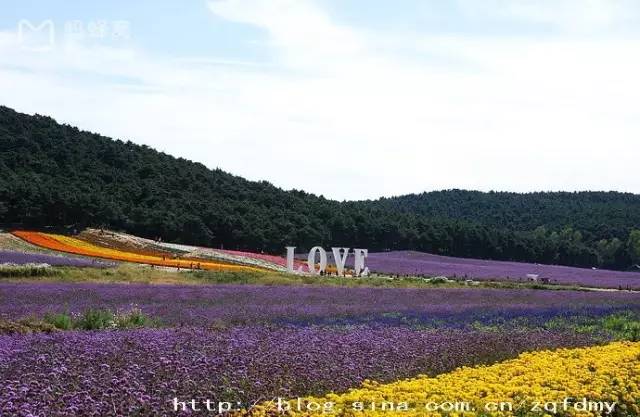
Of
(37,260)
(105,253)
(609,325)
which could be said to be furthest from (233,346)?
(105,253)

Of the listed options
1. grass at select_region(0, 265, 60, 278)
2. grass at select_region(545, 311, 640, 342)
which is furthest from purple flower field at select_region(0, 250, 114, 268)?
grass at select_region(545, 311, 640, 342)

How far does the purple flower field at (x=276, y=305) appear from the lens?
14.4 m

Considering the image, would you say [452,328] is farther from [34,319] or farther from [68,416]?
[68,416]

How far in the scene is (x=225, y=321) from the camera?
13641mm

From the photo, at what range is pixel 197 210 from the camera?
56.2 metres

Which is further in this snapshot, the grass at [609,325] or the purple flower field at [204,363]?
the grass at [609,325]

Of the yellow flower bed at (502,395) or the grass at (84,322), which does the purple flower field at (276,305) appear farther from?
the yellow flower bed at (502,395)

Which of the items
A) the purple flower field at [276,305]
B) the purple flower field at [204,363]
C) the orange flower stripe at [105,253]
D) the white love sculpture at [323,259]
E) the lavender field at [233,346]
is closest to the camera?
the purple flower field at [204,363]

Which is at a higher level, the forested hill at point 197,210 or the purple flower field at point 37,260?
the forested hill at point 197,210

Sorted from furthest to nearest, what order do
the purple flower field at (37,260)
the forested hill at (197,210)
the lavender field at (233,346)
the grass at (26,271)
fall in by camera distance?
the forested hill at (197,210), the purple flower field at (37,260), the grass at (26,271), the lavender field at (233,346)

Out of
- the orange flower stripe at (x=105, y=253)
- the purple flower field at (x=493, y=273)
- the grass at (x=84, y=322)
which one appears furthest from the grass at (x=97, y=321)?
the purple flower field at (x=493, y=273)

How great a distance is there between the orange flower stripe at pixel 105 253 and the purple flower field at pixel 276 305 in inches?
511

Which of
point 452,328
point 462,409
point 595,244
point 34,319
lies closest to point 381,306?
point 452,328

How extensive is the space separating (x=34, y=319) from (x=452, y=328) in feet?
22.7
